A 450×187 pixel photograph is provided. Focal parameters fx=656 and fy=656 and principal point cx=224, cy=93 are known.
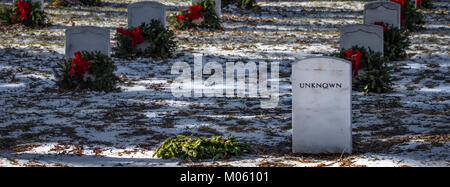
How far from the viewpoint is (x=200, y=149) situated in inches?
289

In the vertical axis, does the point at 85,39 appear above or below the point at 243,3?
below

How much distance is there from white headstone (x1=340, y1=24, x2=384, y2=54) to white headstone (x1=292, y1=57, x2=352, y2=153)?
518 cm

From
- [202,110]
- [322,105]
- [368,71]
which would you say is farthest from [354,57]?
[322,105]

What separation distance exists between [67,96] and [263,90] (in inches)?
139

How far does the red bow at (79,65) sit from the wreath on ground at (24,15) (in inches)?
289

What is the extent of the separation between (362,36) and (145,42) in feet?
17.0

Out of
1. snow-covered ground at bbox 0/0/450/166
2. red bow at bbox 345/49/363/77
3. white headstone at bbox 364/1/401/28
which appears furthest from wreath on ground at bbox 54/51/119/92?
white headstone at bbox 364/1/401/28

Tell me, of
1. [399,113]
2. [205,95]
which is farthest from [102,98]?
[399,113]

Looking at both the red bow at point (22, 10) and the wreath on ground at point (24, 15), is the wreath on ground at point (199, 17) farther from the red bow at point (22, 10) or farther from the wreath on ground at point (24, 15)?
the red bow at point (22, 10)

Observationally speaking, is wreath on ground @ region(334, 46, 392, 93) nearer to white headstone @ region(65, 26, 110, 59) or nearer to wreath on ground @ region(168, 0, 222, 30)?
white headstone @ region(65, 26, 110, 59)

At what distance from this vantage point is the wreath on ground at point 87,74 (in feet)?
39.2

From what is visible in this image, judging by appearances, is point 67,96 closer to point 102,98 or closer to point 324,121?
point 102,98

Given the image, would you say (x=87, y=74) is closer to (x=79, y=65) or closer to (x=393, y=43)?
(x=79, y=65)

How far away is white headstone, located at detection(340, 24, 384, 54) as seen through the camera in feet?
40.7
